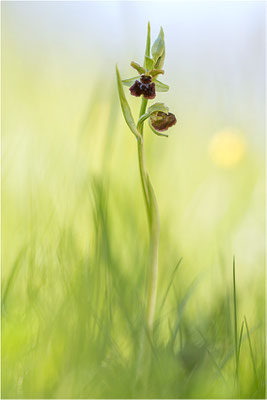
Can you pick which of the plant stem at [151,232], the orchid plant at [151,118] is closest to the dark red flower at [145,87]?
the orchid plant at [151,118]

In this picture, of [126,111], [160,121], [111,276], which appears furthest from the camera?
[160,121]

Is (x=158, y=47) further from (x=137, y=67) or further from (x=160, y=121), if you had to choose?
(x=160, y=121)

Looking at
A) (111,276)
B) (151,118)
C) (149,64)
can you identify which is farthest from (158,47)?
(111,276)

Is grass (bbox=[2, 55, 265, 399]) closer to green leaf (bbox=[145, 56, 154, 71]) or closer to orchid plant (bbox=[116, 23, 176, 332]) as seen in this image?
orchid plant (bbox=[116, 23, 176, 332])

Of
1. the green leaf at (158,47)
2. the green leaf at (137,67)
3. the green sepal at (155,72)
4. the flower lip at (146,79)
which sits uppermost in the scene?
the green leaf at (158,47)

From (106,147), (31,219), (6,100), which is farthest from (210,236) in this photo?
A: (6,100)

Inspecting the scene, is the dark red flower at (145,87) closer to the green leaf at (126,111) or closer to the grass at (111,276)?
the green leaf at (126,111)

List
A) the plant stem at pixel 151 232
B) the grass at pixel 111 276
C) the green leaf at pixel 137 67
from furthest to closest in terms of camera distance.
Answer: the green leaf at pixel 137 67 → the plant stem at pixel 151 232 → the grass at pixel 111 276
